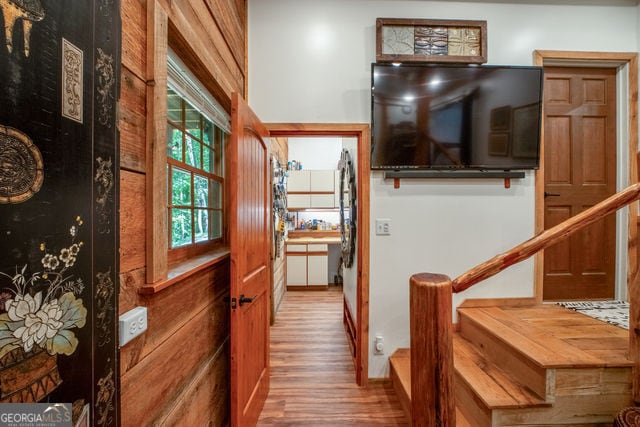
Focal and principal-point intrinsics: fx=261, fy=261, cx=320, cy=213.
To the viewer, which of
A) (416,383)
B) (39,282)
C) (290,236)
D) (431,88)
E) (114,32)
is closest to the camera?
(39,282)

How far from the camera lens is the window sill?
2.91 ft

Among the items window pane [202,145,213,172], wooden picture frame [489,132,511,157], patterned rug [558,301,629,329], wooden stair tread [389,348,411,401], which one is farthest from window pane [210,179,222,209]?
patterned rug [558,301,629,329]

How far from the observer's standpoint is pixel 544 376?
137 cm

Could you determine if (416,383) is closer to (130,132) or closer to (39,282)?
(39,282)

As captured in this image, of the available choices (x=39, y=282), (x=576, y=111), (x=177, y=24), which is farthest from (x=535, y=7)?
(x=39, y=282)

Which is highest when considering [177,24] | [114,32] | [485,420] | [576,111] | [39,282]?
[576,111]

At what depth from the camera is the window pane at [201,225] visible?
163 cm

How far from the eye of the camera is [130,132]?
844 millimetres

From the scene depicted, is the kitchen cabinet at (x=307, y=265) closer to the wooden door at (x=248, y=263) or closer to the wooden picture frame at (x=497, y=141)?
the wooden door at (x=248, y=263)

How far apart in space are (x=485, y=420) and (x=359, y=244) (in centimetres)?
132

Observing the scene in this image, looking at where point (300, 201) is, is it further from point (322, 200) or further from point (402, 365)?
point (402, 365)

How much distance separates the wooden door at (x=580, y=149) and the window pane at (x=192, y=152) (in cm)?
290

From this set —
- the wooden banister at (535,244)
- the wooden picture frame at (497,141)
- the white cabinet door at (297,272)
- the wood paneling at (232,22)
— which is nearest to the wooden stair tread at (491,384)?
the wooden banister at (535,244)

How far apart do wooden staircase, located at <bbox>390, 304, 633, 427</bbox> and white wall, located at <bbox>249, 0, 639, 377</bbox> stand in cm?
54
